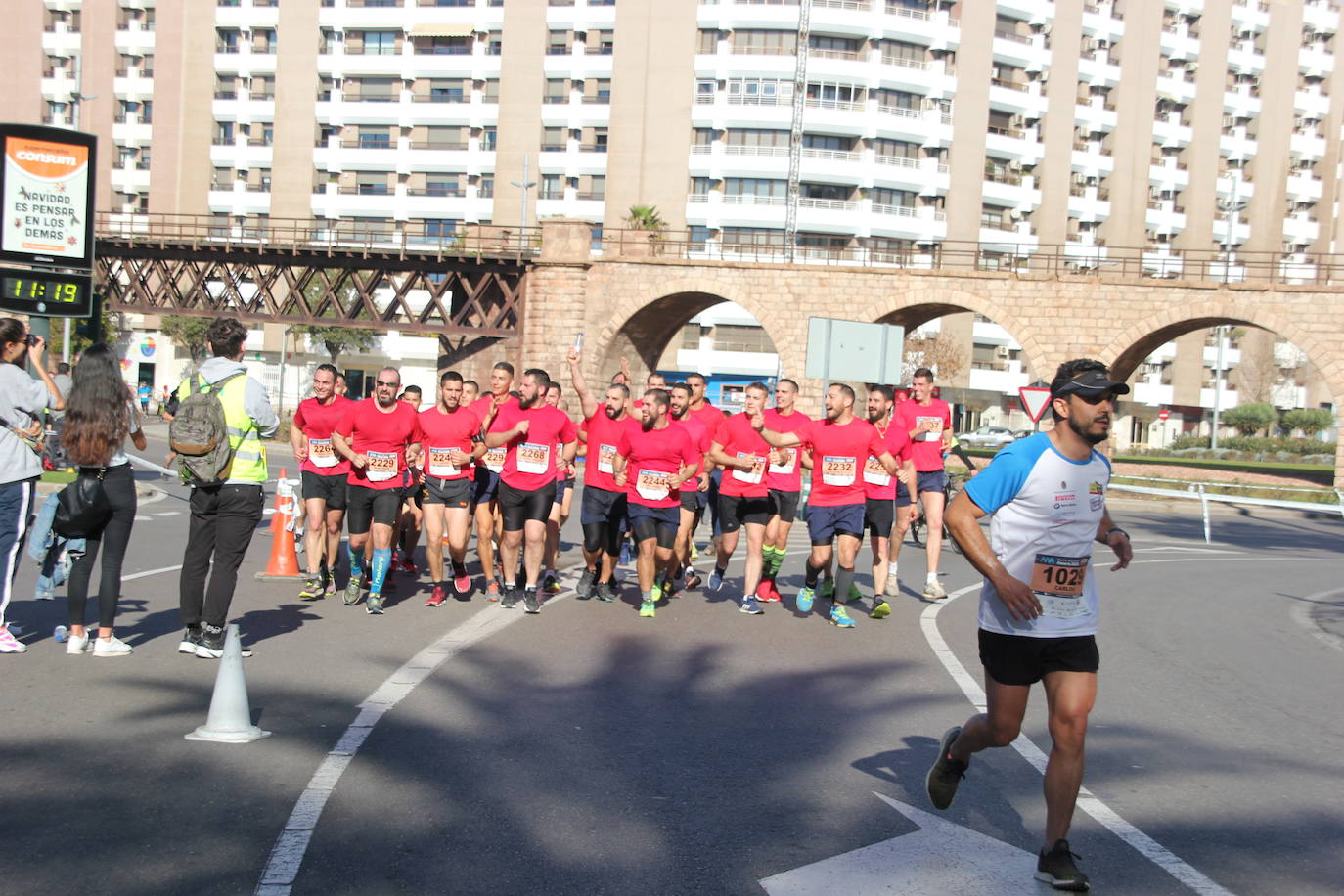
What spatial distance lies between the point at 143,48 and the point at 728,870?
82.7 metres

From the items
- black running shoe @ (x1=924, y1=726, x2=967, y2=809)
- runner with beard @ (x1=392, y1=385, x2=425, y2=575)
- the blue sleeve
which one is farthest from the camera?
runner with beard @ (x1=392, y1=385, x2=425, y2=575)

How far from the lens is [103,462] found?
7.93m

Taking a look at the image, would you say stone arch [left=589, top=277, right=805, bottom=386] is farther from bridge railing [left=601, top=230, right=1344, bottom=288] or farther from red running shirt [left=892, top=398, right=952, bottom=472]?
red running shirt [left=892, top=398, right=952, bottom=472]

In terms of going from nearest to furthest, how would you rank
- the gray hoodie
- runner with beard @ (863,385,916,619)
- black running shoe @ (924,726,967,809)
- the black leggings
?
black running shoe @ (924,726,967,809) < the black leggings < the gray hoodie < runner with beard @ (863,385,916,619)

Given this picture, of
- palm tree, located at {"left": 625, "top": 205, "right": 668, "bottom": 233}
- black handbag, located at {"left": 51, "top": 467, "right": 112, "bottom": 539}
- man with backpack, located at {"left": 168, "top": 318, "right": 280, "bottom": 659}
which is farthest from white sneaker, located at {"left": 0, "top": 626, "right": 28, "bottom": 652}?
palm tree, located at {"left": 625, "top": 205, "right": 668, "bottom": 233}

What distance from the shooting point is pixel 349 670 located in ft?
26.4

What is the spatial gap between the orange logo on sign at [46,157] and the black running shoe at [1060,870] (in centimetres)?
1472

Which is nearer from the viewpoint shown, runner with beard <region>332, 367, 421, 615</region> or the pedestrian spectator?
the pedestrian spectator

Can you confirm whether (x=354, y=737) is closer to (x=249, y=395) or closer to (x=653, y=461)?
Result: (x=249, y=395)

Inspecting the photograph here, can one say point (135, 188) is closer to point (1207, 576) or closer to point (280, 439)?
point (280, 439)

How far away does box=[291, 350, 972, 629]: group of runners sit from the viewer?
436 inches

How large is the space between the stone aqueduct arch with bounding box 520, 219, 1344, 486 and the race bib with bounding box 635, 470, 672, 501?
111 ft

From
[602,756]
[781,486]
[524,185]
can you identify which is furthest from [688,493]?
[524,185]

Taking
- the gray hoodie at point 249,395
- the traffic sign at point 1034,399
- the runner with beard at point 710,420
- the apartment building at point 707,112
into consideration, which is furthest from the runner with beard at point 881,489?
the apartment building at point 707,112
